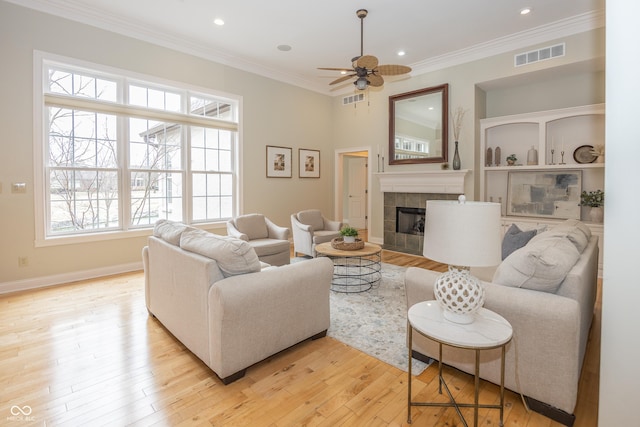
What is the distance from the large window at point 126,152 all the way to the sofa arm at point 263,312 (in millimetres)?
3426

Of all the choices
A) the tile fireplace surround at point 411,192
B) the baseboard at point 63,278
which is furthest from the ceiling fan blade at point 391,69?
the baseboard at point 63,278

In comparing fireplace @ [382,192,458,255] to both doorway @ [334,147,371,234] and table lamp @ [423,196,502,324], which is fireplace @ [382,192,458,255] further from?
table lamp @ [423,196,502,324]

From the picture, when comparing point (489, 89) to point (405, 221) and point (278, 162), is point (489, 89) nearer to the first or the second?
point (405, 221)

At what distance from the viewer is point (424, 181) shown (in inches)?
221

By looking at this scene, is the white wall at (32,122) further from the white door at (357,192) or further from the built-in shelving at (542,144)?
the built-in shelving at (542,144)

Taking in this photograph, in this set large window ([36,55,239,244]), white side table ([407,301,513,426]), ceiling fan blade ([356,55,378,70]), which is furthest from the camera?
large window ([36,55,239,244])

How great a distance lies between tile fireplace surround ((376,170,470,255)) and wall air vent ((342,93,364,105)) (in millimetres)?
1789

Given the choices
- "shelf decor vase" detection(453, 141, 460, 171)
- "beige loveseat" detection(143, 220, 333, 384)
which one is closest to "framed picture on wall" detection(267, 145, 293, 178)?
"shelf decor vase" detection(453, 141, 460, 171)

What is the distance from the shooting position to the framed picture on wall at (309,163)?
6.76 meters

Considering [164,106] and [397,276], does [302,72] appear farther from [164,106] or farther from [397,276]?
[397,276]

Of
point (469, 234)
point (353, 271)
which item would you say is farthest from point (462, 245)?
point (353, 271)

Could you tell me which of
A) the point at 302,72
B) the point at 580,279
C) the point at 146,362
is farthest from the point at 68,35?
the point at 580,279

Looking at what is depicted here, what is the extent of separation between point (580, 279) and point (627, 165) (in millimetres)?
885

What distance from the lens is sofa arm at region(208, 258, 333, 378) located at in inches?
74.5
